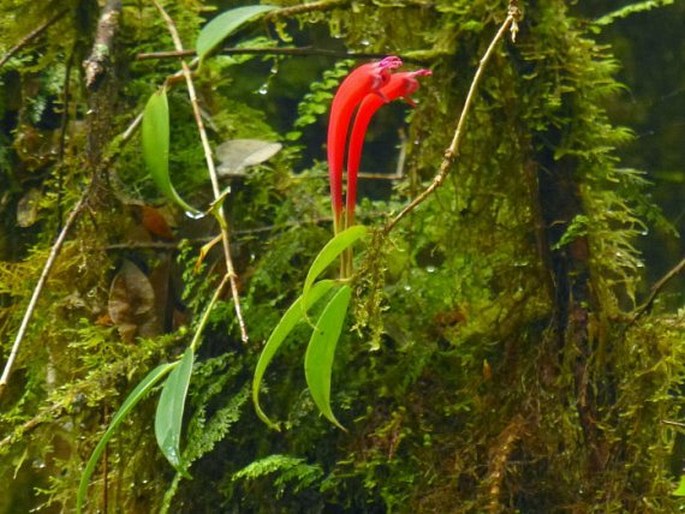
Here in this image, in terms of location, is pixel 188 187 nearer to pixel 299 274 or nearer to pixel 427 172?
pixel 299 274

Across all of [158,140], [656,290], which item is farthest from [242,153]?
[656,290]

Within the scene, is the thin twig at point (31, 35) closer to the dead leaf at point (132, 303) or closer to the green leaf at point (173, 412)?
the dead leaf at point (132, 303)

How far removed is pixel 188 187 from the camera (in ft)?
4.88

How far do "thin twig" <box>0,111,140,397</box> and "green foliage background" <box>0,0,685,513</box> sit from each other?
0.8 inches

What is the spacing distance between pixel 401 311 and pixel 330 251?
0.42 metres

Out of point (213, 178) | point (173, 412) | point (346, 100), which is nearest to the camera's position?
point (173, 412)

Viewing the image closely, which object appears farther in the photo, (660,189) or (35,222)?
(660,189)

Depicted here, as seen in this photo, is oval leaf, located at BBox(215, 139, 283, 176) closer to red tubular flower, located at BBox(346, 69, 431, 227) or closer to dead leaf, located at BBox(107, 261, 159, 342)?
dead leaf, located at BBox(107, 261, 159, 342)

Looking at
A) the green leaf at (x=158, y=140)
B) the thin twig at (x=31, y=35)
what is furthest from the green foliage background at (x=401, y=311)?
the green leaf at (x=158, y=140)

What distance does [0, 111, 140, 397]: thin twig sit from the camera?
3.63 feet

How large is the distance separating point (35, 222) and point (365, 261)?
2.47ft

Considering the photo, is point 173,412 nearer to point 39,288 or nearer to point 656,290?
point 39,288

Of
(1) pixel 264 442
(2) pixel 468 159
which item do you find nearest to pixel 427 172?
(2) pixel 468 159

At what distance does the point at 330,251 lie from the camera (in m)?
0.99
